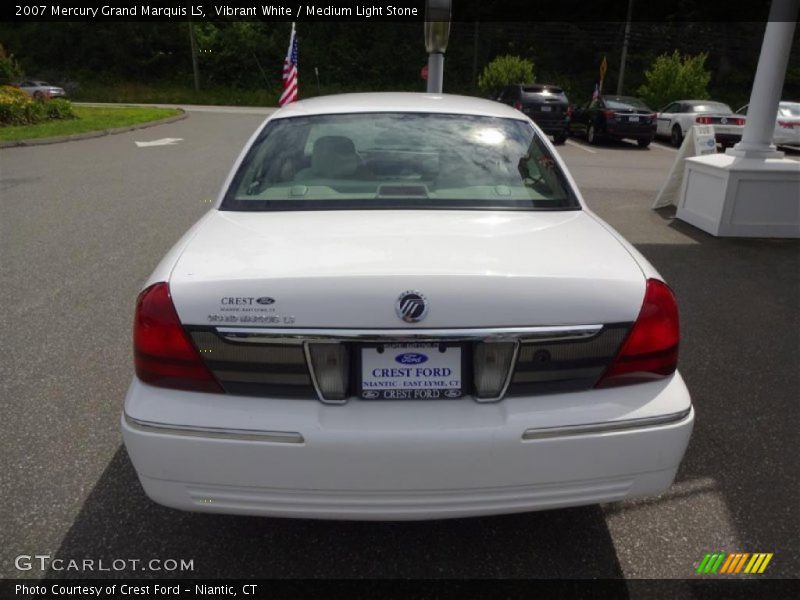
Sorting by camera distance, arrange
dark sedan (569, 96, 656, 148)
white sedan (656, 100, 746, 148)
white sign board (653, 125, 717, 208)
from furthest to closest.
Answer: dark sedan (569, 96, 656, 148) < white sedan (656, 100, 746, 148) < white sign board (653, 125, 717, 208)

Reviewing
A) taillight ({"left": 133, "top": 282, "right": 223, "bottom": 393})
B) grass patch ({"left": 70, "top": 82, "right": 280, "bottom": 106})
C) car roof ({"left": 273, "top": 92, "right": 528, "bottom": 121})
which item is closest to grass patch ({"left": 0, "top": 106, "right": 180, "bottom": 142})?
car roof ({"left": 273, "top": 92, "right": 528, "bottom": 121})

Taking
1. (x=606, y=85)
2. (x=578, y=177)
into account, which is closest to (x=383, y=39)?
(x=606, y=85)

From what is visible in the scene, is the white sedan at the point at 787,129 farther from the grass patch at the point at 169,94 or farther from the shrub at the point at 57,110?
the grass patch at the point at 169,94

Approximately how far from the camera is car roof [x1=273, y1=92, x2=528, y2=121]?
11.1 feet

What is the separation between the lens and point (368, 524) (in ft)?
8.43

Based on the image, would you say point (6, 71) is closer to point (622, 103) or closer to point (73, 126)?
point (73, 126)

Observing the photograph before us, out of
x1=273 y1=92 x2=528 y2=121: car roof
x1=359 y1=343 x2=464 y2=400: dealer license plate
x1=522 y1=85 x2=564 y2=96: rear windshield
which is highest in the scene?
x1=273 y1=92 x2=528 y2=121: car roof

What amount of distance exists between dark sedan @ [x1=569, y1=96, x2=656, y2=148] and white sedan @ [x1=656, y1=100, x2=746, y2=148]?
3.36ft

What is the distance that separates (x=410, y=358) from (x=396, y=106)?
189 cm

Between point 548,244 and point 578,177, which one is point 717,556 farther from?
point 578,177

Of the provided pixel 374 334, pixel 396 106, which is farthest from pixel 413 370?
pixel 396 106

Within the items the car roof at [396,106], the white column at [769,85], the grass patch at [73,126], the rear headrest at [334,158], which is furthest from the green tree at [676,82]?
the rear headrest at [334,158]

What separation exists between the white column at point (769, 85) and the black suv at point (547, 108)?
37.4 feet

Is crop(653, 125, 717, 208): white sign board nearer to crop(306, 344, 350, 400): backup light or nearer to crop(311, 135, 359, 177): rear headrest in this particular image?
crop(311, 135, 359, 177): rear headrest
